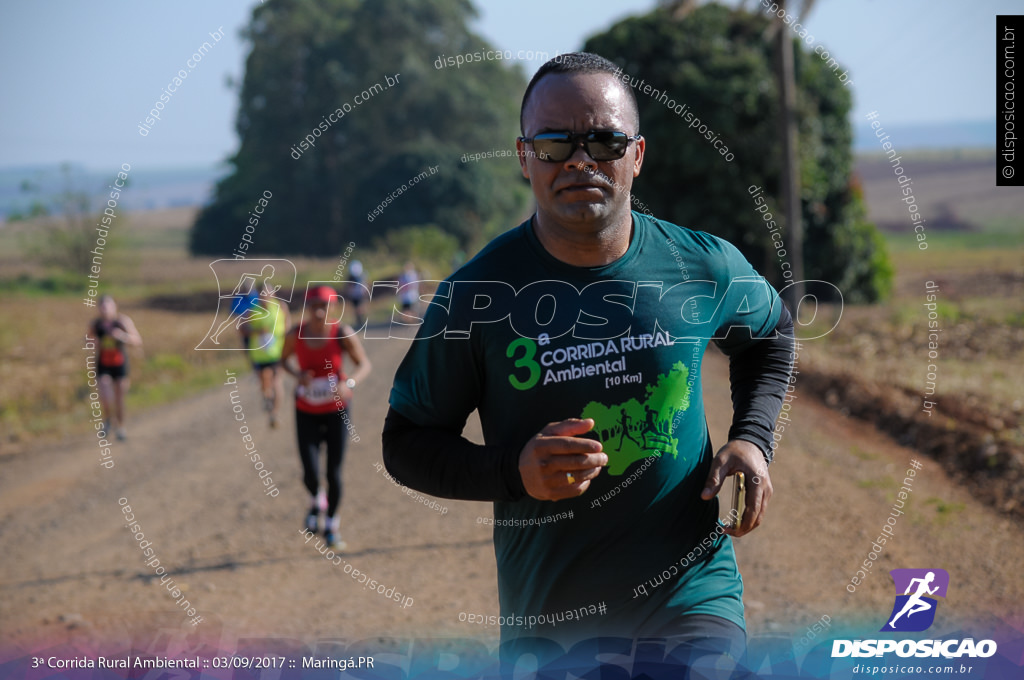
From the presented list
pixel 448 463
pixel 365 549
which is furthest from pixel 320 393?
pixel 448 463

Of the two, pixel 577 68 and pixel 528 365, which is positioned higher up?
pixel 577 68

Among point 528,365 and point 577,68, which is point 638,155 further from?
point 528,365

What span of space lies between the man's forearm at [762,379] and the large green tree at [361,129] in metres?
31.7

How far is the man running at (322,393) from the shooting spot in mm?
7039

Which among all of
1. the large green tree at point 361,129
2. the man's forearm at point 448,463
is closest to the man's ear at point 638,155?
the man's forearm at point 448,463

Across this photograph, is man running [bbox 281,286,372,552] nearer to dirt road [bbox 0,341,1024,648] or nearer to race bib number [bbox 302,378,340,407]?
race bib number [bbox 302,378,340,407]

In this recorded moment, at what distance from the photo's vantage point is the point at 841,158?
2055cm

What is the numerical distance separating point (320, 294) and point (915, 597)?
15.0 feet

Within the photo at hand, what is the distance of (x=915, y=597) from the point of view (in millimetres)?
5766

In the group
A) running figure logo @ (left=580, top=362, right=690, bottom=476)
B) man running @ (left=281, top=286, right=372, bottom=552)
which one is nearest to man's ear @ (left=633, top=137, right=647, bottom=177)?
running figure logo @ (left=580, top=362, right=690, bottom=476)

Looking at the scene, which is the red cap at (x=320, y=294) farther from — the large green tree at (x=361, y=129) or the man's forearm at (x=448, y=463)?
the large green tree at (x=361, y=129)

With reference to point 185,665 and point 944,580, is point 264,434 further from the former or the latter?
point 944,580

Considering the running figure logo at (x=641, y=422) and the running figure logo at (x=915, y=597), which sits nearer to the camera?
the running figure logo at (x=641, y=422)

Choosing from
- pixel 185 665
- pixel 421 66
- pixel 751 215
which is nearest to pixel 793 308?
pixel 751 215
